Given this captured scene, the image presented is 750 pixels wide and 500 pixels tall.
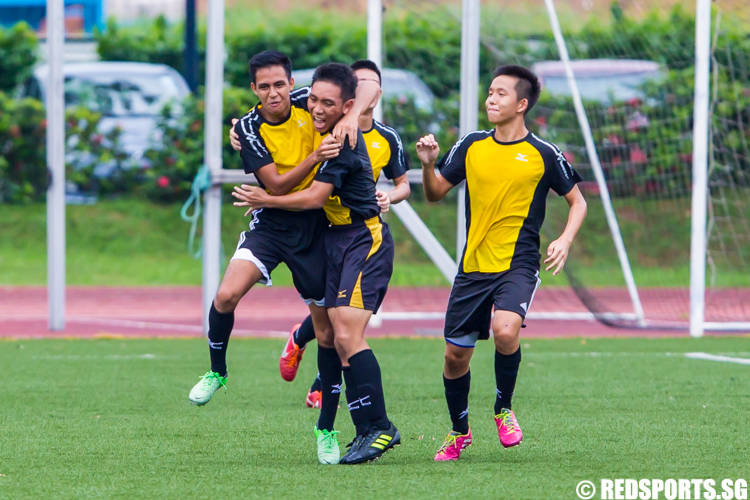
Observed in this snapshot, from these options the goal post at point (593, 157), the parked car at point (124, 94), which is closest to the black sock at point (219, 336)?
the goal post at point (593, 157)

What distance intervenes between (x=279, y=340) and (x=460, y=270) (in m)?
4.55

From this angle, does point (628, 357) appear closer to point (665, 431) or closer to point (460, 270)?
point (665, 431)

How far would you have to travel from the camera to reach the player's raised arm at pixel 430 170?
15.3ft

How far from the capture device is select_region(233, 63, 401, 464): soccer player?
4.64m

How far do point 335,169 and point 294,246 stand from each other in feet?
2.01

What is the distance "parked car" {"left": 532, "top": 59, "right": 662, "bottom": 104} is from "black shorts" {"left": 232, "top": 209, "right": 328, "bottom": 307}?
6.88 meters

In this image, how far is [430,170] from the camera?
189 inches

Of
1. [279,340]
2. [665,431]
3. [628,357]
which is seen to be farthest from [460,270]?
[279,340]

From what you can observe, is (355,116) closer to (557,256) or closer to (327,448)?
(557,256)

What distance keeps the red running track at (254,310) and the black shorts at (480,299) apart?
4.93 metres

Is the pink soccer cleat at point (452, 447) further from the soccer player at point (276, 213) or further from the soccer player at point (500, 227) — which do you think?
the soccer player at point (276, 213)

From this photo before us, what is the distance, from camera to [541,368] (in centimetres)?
769

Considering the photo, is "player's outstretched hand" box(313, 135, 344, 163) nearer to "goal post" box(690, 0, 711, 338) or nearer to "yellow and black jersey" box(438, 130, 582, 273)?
"yellow and black jersey" box(438, 130, 582, 273)

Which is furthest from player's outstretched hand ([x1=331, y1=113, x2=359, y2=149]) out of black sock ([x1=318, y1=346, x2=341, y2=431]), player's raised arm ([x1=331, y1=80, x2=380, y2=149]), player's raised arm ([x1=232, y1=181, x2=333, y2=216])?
black sock ([x1=318, y1=346, x2=341, y2=431])
